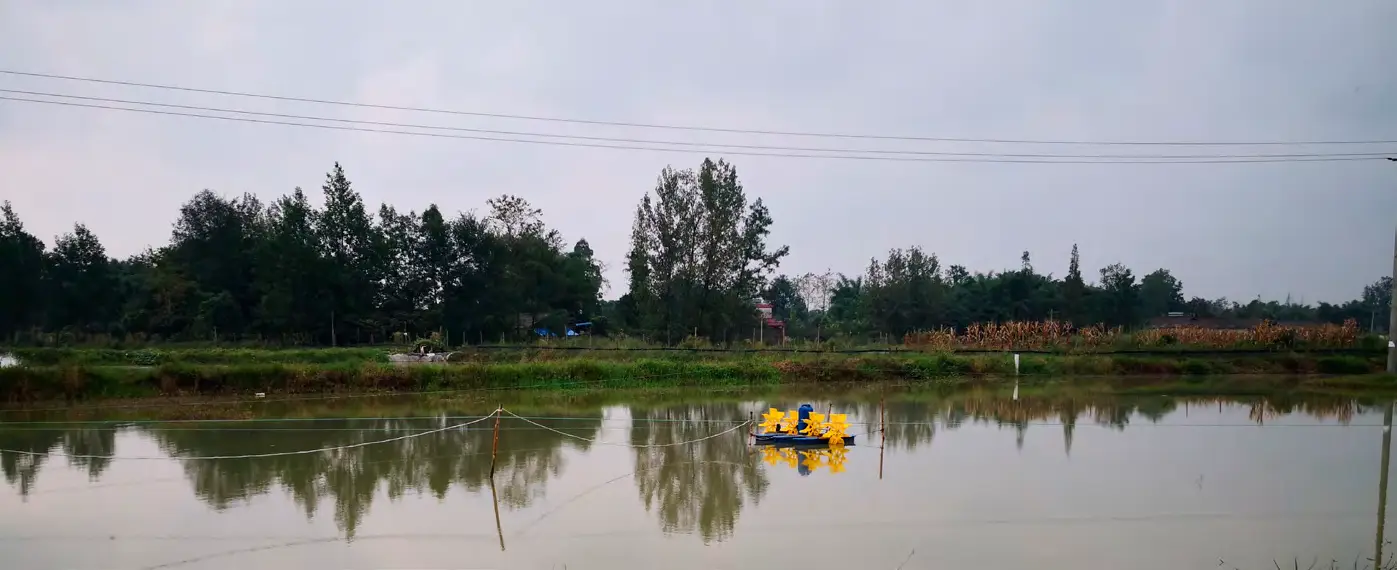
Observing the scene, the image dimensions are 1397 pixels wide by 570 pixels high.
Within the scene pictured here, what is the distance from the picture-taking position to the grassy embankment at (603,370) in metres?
18.3

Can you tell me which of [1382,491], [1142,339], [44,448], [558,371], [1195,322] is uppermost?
[1195,322]

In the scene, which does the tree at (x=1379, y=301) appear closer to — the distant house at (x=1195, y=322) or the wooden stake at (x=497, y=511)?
the distant house at (x=1195, y=322)

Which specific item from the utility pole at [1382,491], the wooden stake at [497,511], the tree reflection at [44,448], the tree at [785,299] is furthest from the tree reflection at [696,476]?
the tree at [785,299]

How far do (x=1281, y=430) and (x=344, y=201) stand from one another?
31.4 meters

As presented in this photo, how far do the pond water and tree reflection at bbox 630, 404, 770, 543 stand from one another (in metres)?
0.05

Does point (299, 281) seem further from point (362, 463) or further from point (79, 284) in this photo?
point (362, 463)

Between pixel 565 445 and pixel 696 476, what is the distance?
305cm

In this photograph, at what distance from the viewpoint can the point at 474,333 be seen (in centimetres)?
3400

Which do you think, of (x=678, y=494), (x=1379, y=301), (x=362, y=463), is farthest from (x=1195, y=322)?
(x=362, y=463)

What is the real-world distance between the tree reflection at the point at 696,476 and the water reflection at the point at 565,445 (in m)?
0.02

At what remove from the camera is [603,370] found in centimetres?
2233

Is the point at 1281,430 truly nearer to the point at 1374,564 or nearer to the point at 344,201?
the point at 1374,564

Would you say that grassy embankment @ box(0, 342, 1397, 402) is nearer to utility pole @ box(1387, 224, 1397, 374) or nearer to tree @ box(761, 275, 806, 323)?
utility pole @ box(1387, 224, 1397, 374)

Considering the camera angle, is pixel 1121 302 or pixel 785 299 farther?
pixel 785 299
